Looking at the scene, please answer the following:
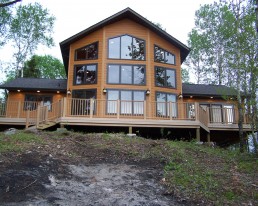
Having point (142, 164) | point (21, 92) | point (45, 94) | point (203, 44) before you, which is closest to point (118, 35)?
point (45, 94)

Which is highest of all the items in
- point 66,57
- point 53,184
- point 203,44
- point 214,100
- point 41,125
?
point 203,44

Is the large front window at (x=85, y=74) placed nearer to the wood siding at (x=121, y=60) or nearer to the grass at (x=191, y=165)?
the wood siding at (x=121, y=60)

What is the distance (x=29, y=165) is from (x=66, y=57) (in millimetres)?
13082

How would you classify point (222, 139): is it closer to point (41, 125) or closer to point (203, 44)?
point (41, 125)

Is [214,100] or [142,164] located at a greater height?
[214,100]

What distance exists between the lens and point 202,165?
8.73 metres

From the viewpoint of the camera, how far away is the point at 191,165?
8.56 m

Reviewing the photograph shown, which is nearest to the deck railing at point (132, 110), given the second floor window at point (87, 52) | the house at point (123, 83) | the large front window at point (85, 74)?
the house at point (123, 83)

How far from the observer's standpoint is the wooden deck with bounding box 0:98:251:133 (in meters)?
13.4

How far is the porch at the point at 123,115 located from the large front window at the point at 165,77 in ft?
7.18

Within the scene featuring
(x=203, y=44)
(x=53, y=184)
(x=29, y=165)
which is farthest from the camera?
(x=203, y=44)

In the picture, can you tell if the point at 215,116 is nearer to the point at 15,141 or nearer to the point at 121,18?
the point at 121,18

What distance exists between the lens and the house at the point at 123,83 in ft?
49.6

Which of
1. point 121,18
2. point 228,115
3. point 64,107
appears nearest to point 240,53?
point 228,115
